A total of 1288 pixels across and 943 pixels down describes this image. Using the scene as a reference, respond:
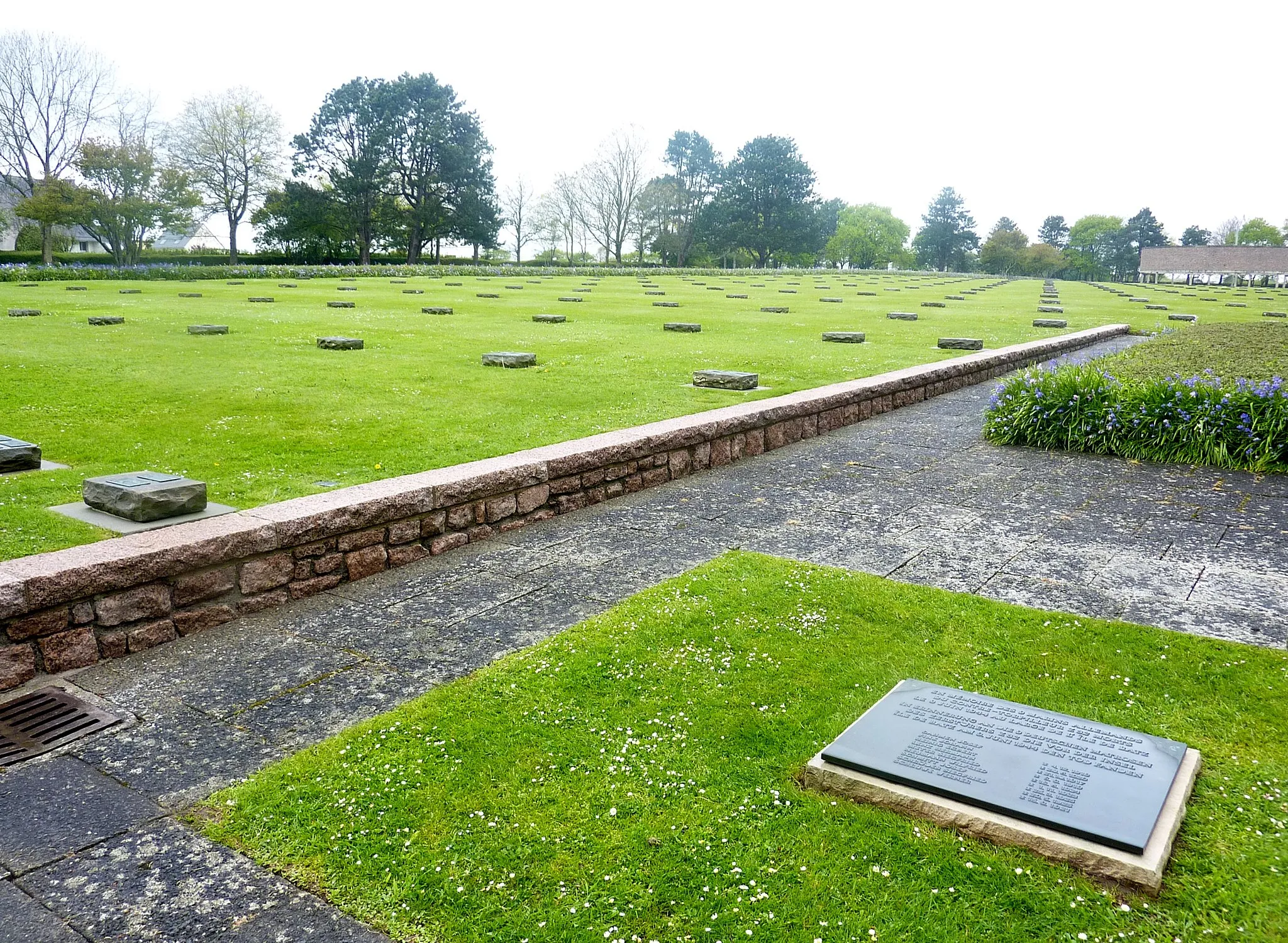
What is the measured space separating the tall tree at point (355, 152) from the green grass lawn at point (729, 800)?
56497 millimetres

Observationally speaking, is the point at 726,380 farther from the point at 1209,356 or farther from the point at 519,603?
the point at 1209,356

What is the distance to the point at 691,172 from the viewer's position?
83688 millimetres

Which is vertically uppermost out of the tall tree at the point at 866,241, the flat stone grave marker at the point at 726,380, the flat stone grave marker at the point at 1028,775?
the tall tree at the point at 866,241

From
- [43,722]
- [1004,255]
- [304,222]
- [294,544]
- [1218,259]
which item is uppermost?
[1004,255]

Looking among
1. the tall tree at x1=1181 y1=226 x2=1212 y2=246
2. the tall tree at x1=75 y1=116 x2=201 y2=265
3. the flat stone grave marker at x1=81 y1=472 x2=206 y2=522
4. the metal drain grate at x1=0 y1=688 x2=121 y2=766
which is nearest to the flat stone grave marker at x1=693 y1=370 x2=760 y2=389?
the flat stone grave marker at x1=81 y1=472 x2=206 y2=522

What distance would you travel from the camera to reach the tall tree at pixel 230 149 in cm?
5497

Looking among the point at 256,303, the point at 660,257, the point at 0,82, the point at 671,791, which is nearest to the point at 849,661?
the point at 671,791

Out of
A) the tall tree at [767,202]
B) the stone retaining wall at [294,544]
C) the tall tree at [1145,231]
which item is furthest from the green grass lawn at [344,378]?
the tall tree at [1145,231]

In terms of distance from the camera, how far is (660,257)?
81.2 meters

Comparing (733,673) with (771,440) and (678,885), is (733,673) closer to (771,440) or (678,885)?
(678,885)

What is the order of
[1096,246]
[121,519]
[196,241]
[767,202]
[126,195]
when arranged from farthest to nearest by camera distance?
[1096,246] → [196,241] → [767,202] → [126,195] → [121,519]

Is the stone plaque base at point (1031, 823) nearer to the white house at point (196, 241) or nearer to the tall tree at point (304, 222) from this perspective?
the tall tree at point (304, 222)

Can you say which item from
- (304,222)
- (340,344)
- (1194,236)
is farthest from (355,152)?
(1194,236)

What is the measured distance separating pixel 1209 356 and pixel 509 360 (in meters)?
8.49
